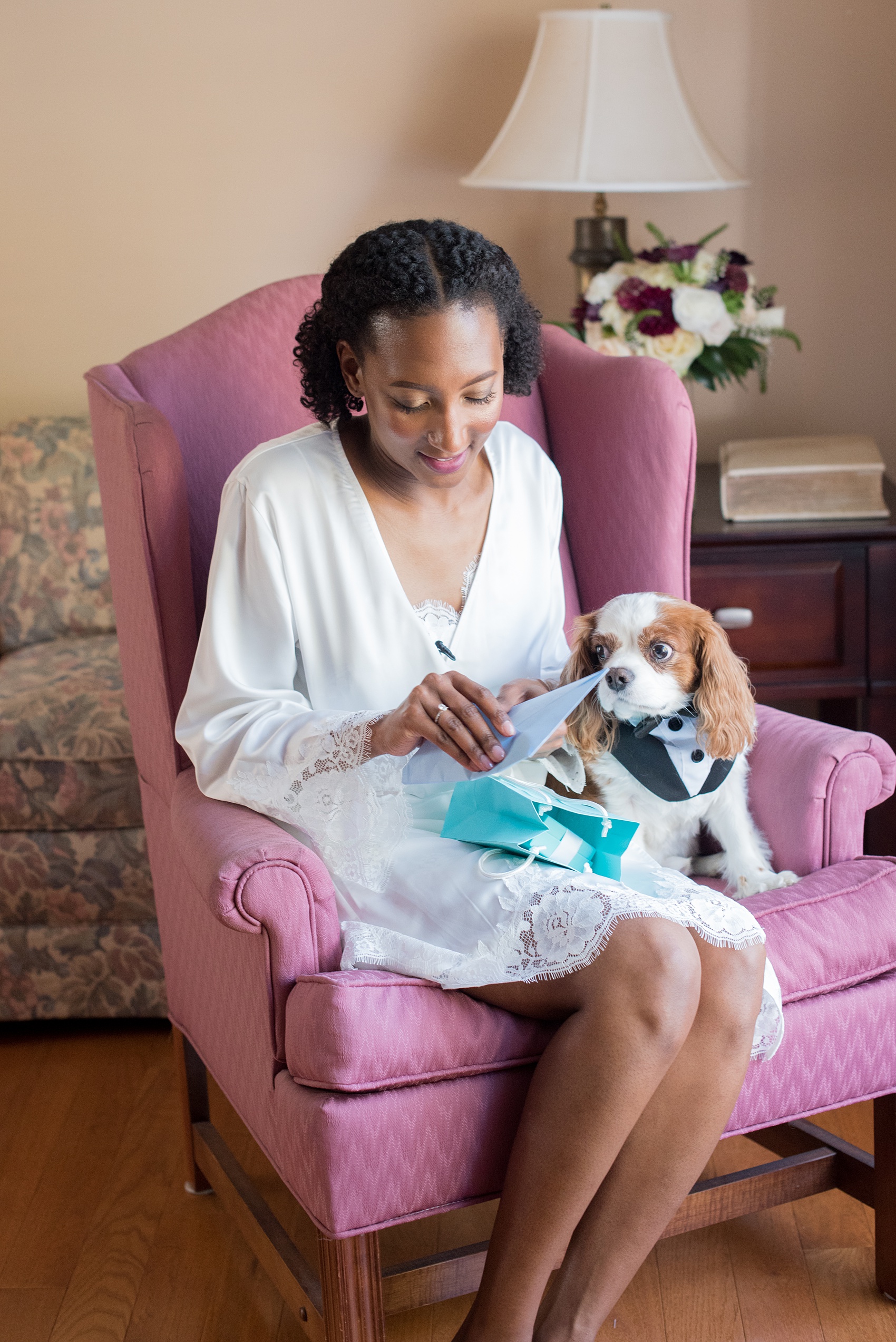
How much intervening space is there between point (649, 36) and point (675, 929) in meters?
1.77

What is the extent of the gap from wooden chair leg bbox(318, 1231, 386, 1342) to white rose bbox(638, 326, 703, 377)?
64.8 inches

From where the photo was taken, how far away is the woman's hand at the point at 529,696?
144 cm

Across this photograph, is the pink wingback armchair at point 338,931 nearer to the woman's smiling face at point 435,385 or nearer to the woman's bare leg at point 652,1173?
the woman's bare leg at point 652,1173

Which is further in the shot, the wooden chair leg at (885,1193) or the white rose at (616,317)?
the white rose at (616,317)

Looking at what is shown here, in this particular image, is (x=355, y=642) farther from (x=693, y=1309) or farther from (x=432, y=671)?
(x=693, y=1309)

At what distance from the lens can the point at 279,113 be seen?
8.75 feet

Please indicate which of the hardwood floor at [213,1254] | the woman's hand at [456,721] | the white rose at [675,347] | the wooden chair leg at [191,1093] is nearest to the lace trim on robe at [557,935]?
the woman's hand at [456,721]

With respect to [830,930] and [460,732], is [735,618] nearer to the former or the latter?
[830,930]

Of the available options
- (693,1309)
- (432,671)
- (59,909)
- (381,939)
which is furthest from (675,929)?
(59,909)

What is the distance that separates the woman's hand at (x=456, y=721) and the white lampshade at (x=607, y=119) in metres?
1.31

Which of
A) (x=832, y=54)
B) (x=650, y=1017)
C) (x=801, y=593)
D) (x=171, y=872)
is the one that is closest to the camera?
(x=650, y=1017)

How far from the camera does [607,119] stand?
229cm

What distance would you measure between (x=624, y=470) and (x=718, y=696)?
502mm

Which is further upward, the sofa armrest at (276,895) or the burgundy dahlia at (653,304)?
the burgundy dahlia at (653,304)
